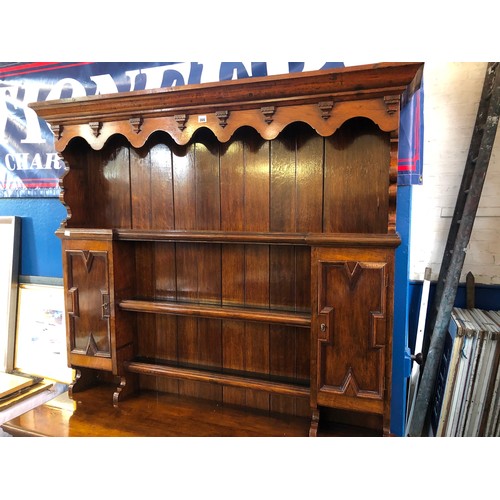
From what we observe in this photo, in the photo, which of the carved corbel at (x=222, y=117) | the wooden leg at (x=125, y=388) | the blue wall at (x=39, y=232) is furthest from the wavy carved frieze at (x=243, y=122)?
the wooden leg at (x=125, y=388)

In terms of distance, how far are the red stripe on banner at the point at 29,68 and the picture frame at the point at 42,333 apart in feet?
3.83

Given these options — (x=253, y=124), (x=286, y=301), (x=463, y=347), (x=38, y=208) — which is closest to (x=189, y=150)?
(x=253, y=124)

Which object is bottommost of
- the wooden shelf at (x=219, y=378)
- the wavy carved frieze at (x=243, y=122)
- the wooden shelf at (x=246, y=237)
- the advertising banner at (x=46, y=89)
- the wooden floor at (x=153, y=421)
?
the wooden floor at (x=153, y=421)

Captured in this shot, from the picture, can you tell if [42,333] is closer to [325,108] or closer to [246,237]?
[246,237]

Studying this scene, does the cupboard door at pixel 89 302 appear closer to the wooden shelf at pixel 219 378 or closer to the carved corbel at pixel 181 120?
the wooden shelf at pixel 219 378

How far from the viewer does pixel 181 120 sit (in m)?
1.41

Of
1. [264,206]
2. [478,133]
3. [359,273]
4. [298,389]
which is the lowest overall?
[298,389]

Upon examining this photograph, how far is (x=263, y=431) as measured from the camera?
1.46m

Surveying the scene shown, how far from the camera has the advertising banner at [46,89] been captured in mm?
1719

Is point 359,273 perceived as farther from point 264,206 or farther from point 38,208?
point 38,208

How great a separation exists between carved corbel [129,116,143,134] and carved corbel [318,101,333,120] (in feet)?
2.29

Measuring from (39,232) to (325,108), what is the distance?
1.72 m

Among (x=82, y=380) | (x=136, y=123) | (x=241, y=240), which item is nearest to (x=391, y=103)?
(x=241, y=240)

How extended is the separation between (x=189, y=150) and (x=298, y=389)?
1.09m
